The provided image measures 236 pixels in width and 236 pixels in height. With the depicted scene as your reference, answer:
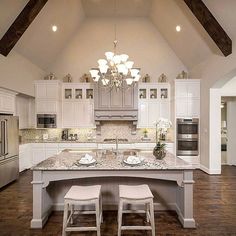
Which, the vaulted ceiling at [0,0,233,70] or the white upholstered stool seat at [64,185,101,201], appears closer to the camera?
the white upholstered stool seat at [64,185,101,201]

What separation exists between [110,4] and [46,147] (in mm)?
4617

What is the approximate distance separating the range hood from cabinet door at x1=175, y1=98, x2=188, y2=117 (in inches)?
50.5

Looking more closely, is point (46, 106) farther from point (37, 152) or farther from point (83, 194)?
point (83, 194)

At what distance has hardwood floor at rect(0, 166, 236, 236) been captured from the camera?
2.93 metres

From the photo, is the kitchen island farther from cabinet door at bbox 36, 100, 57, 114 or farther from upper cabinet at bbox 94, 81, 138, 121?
cabinet door at bbox 36, 100, 57, 114

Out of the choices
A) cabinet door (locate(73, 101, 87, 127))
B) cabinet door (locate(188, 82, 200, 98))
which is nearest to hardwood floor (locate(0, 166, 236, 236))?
cabinet door (locate(73, 101, 87, 127))

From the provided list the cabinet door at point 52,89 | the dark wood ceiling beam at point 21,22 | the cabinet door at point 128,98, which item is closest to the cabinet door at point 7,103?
the dark wood ceiling beam at point 21,22

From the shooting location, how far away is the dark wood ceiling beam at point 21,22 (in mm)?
4527

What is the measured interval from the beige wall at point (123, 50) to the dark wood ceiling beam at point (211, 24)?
2554 millimetres

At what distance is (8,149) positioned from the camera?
5.07 meters

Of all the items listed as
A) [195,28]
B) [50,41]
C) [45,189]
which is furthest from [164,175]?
[50,41]

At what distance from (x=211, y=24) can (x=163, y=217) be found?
3.99 m

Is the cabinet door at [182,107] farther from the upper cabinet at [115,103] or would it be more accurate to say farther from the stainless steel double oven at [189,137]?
the upper cabinet at [115,103]

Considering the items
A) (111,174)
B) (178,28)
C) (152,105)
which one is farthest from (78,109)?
(111,174)
